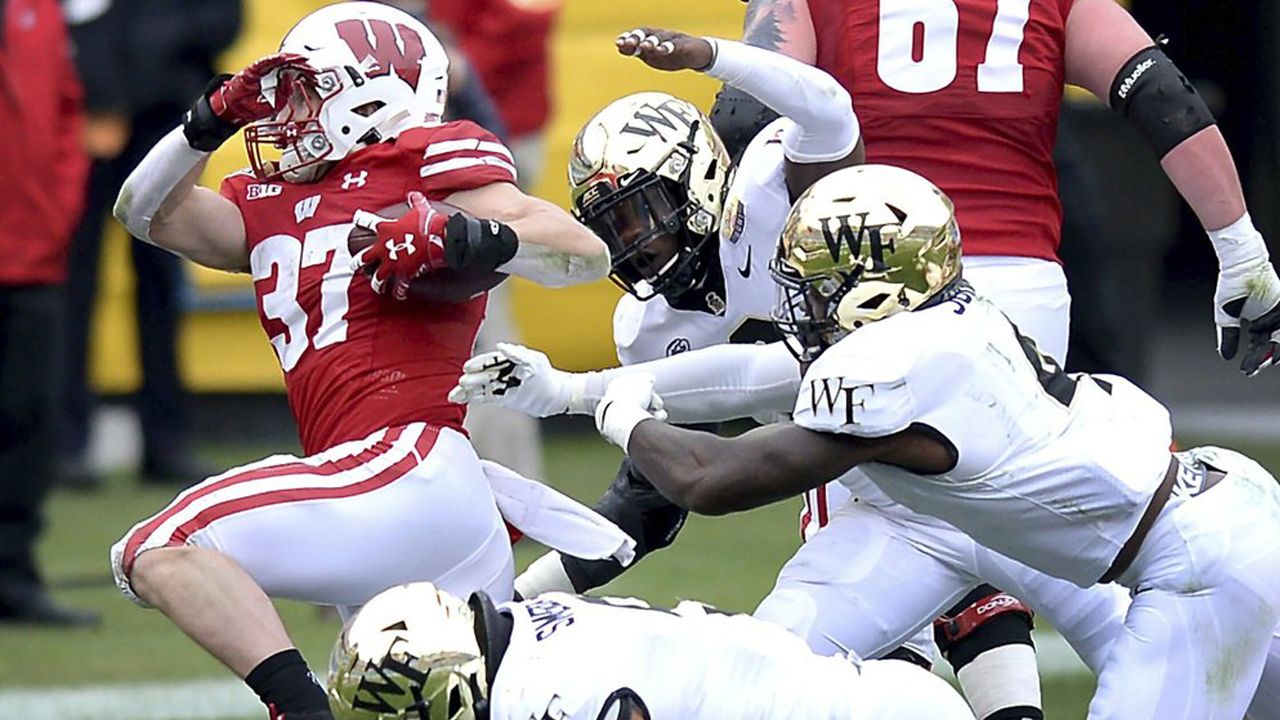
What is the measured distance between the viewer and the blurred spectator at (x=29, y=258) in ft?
20.6

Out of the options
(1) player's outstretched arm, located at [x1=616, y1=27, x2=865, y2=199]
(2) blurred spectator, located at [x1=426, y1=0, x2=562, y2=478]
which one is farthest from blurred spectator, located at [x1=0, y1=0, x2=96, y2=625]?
(1) player's outstretched arm, located at [x1=616, y1=27, x2=865, y2=199]

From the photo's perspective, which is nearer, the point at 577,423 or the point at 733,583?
the point at 733,583

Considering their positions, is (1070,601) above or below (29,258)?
above

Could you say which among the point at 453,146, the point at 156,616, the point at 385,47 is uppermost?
the point at 385,47

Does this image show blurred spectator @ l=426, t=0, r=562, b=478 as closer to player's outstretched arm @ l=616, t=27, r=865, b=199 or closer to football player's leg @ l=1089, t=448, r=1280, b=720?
player's outstretched arm @ l=616, t=27, r=865, b=199

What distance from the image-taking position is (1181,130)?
445 centimetres

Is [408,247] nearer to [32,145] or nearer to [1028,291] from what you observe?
[1028,291]

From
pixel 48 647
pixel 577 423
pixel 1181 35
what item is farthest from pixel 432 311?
pixel 1181 35

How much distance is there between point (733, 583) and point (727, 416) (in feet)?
7.93

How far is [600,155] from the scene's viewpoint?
4.32m

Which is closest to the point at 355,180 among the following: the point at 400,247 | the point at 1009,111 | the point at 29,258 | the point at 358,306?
the point at 358,306

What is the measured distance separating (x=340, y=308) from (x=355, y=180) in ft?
0.72

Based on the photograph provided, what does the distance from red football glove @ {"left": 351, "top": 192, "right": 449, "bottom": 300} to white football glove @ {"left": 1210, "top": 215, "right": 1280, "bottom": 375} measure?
1.48m

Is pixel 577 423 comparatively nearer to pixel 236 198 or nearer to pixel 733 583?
pixel 733 583
